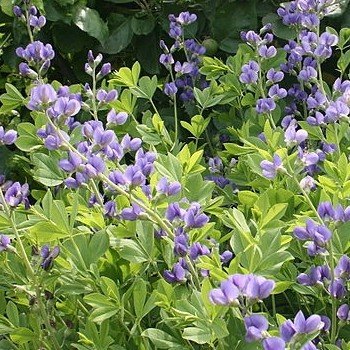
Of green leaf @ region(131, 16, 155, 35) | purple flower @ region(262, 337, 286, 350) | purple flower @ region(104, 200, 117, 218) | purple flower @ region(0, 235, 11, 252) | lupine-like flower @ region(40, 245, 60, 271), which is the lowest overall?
green leaf @ region(131, 16, 155, 35)

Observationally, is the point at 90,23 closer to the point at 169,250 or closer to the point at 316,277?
the point at 169,250

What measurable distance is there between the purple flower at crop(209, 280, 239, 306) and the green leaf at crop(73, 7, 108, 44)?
158 cm

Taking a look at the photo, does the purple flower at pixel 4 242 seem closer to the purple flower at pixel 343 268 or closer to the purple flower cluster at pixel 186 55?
the purple flower at pixel 343 268

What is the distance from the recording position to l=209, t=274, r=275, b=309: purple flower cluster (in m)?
0.81

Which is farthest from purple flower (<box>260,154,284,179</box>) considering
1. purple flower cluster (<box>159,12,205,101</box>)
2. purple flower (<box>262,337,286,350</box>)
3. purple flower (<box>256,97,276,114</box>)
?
purple flower cluster (<box>159,12,205,101</box>)

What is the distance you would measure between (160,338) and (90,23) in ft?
4.84

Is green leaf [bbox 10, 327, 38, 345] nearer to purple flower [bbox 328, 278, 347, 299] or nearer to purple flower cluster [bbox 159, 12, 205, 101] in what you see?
purple flower [bbox 328, 278, 347, 299]

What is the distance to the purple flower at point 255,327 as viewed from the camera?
0.79m

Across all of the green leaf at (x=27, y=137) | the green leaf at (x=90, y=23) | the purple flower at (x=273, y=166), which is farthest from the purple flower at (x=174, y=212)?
the green leaf at (x=90, y=23)

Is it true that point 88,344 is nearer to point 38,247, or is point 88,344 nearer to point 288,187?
point 38,247

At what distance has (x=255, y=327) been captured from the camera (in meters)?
0.81

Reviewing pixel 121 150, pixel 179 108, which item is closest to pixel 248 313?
pixel 121 150

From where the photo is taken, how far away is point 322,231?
0.94 meters

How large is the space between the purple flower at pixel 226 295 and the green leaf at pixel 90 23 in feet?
5.18
